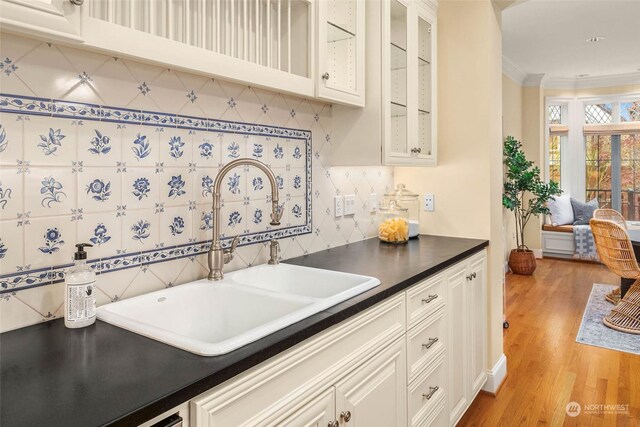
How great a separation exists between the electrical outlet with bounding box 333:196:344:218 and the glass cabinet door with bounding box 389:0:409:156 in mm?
354

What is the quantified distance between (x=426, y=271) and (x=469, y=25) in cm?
158

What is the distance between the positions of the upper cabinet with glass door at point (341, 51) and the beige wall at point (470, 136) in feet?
2.51

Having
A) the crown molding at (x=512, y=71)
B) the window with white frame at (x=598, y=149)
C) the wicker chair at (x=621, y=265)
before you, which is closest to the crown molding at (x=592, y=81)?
the window with white frame at (x=598, y=149)

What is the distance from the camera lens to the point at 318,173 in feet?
6.98

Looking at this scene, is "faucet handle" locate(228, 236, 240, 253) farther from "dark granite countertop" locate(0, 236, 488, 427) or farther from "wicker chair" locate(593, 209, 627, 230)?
"wicker chair" locate(593, 209, 627, 230)

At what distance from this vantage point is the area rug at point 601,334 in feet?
10.7

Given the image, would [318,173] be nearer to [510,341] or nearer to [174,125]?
[174,125]

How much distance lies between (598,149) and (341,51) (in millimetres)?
6261

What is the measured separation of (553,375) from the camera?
281cm

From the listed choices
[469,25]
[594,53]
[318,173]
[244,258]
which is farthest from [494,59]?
[594,53]

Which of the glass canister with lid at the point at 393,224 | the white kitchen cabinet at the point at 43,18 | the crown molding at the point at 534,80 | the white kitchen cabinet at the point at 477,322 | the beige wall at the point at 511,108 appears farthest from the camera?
the crown molding at the point at 534,80

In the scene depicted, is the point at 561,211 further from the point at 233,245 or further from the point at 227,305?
the point at 227,305

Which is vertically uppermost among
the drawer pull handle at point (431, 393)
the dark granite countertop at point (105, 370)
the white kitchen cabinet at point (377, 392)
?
the dark granite countertop at point (105, 370)

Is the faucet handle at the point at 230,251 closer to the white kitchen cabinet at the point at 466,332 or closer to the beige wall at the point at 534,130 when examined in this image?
the white kitchen cabinet at the point at 466,332
